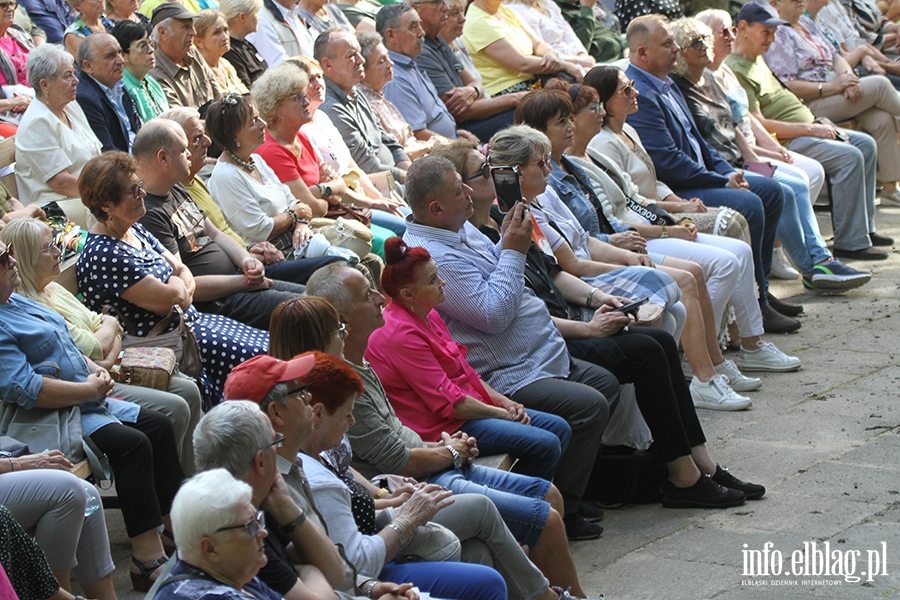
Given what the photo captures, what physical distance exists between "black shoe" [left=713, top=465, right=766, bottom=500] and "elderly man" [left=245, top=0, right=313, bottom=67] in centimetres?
393

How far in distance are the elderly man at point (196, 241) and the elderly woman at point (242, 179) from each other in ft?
0.87

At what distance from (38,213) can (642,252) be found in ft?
9.80

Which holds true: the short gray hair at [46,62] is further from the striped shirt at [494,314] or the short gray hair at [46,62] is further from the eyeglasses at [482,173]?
the eyeglasses at [482,173]

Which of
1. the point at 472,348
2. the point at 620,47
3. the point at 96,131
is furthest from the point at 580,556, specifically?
the point at 620,47

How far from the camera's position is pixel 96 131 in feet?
18.0

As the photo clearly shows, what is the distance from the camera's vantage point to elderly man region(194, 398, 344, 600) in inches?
100

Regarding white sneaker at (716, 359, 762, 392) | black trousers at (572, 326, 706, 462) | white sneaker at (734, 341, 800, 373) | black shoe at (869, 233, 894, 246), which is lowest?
black shoe at (869, 233, 894, 246)

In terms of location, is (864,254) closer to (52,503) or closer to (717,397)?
(717,397)

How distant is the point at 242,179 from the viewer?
530cm

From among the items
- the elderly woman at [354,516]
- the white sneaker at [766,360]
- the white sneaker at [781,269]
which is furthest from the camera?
the white sneaker at [781,269]

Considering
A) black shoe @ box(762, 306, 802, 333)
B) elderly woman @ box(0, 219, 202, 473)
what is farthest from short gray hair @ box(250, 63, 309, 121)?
black shoe @ box(762, 306, 802, 333)

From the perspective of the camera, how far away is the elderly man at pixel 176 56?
610 cm

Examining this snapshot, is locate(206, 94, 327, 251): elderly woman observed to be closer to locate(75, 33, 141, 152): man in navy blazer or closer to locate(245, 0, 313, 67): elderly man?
locate(75, 33, 141, 152): man in navy blazer

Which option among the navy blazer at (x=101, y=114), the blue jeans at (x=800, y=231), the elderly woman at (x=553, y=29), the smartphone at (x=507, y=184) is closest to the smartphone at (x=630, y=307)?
the smartphone at (x=507, y=184)
